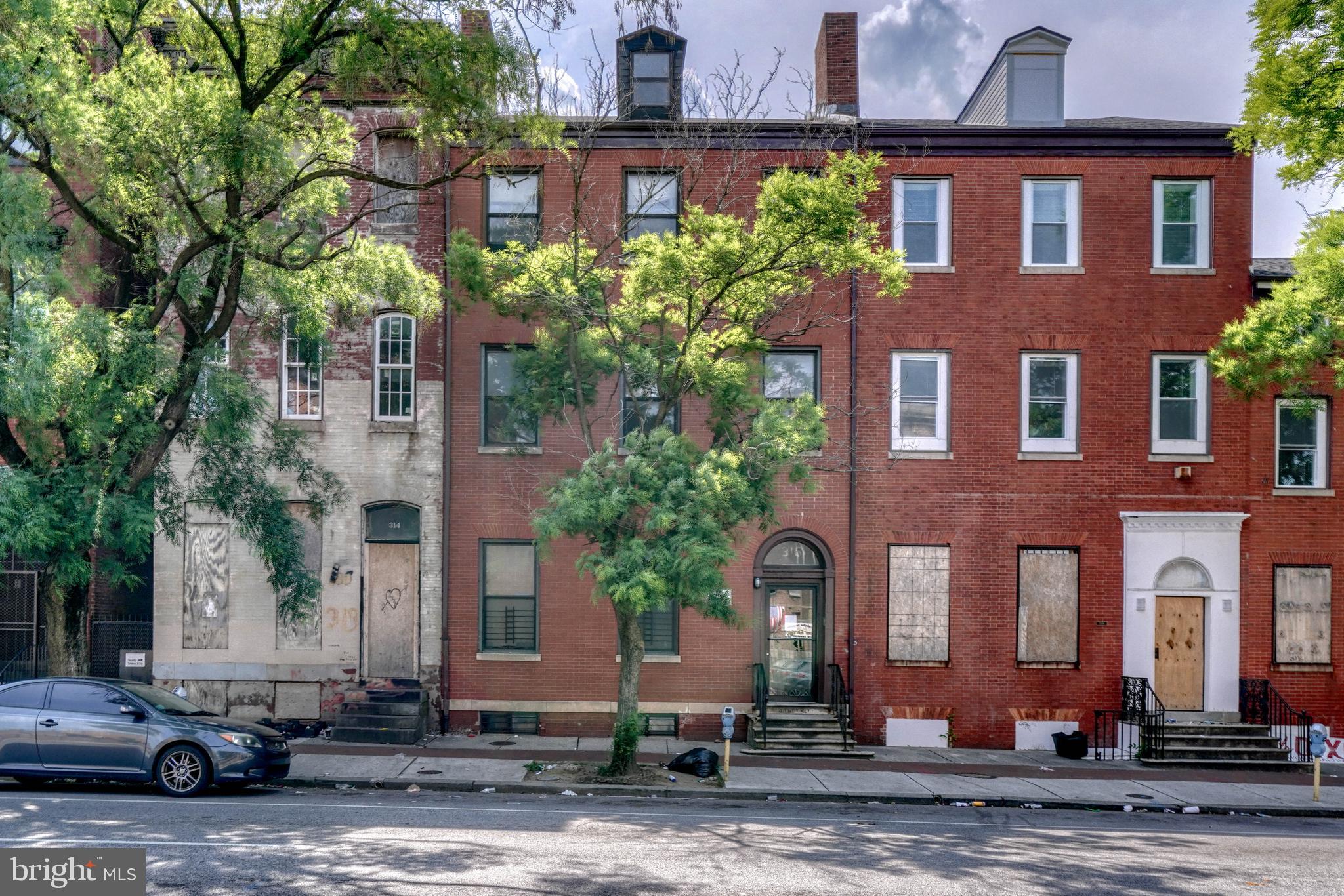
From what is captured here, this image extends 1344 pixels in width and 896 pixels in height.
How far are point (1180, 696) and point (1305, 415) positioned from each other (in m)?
5.52

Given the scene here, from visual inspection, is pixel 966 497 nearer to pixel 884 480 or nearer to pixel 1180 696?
pixel 884 480

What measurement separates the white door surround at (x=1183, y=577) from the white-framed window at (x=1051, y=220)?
494 cm

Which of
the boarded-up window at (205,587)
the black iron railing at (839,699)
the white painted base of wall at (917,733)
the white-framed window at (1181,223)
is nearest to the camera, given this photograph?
the black iron railing at (839,699)

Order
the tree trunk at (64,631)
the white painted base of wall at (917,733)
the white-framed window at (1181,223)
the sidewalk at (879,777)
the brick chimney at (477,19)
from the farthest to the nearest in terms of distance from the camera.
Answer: the white-framed window at (1181,223), the white painted base of wall at (917,733), the sidewalk at (879,777), the tree trunk at (64,631), the brick chimney at (477,19)

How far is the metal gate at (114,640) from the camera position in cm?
1911

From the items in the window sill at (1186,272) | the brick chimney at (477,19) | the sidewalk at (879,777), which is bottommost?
the sidewalk at (879,777)

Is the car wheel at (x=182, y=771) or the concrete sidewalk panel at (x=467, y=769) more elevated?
the car wheel at (x=182, y=771)

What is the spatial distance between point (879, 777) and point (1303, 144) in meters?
11.7

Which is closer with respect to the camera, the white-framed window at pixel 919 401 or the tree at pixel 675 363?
the tree at pixel 675 363

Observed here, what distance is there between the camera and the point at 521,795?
14281 mm

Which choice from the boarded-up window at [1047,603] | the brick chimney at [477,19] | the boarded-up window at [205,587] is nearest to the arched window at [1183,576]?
the boarded-up window at [1047,603]

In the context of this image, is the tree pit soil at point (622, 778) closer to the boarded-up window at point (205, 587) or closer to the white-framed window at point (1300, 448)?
the boarded-up window at point (205, 587)

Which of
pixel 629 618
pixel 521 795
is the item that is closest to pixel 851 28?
pixel 629 618

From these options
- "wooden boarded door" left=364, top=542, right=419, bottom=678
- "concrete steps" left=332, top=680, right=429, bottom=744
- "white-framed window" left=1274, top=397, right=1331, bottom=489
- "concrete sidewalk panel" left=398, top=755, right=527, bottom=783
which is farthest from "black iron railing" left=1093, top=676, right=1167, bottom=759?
"wooden boarded door" left=364, top=542, right=419, bottom=678
